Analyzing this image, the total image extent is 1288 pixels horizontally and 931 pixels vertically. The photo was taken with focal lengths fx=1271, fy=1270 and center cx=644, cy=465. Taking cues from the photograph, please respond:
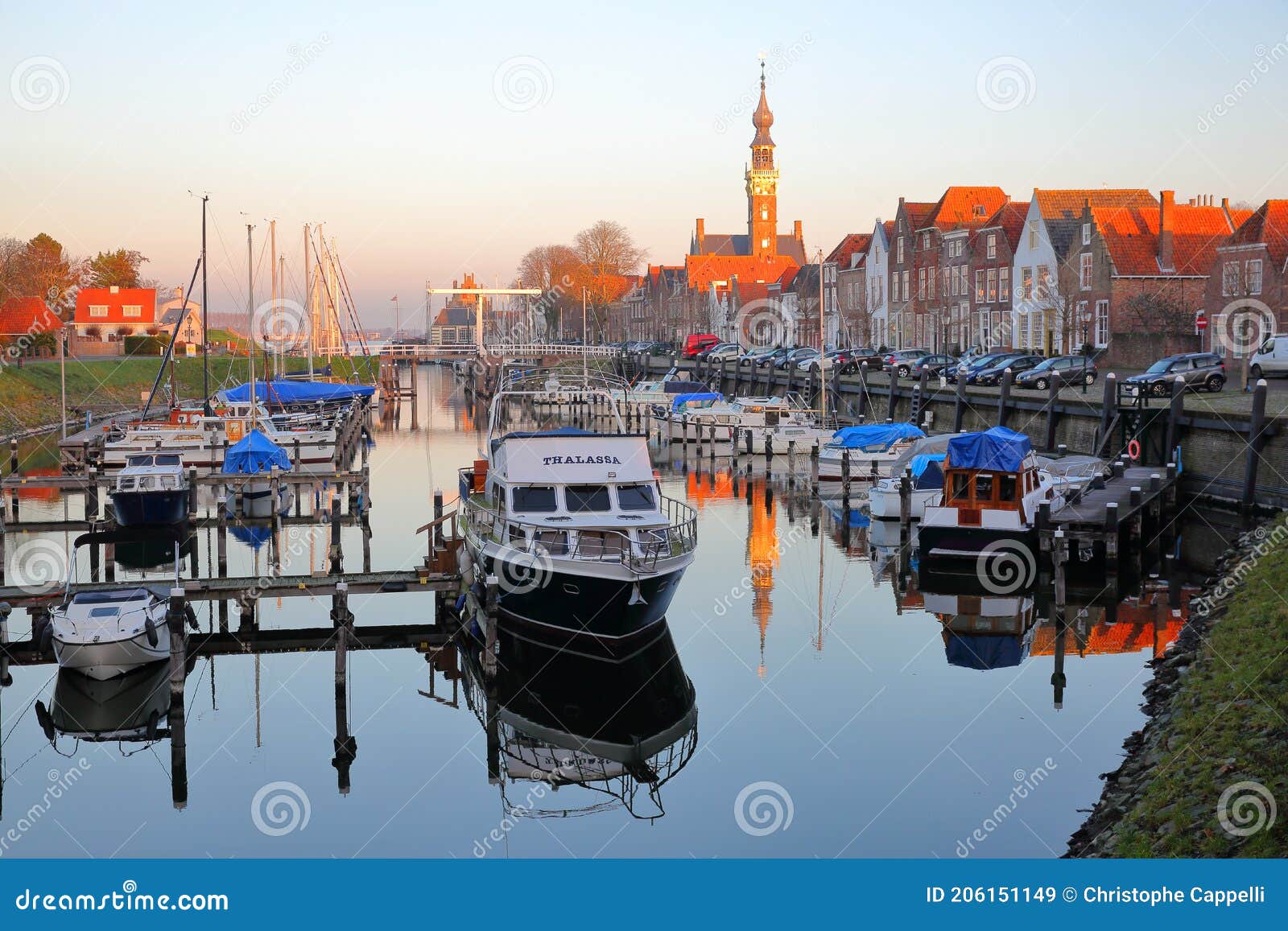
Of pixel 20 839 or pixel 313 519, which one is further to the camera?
pixel 313 519

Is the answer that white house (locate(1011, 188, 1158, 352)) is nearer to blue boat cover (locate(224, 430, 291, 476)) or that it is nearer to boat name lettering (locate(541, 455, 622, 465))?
blue boat cover (locate(224, 430, 291, 476))

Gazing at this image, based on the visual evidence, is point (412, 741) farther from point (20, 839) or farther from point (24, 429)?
point (24, 429)

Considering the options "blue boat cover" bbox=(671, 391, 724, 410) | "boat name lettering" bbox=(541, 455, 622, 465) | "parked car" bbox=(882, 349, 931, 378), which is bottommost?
"boat name lettering" bbox=(541, 455, 622, 465)

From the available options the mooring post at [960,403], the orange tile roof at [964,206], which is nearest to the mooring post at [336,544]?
the mooring post at [960,403]

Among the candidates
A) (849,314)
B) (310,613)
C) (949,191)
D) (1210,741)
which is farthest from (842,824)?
(849,314)

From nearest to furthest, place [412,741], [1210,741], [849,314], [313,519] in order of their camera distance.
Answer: [1210,741], [412,741], [313,519], [849,314]

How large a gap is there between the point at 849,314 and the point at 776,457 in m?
42.4

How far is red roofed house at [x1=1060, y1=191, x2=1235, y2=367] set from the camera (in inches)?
2496

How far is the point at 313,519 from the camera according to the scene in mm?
42031

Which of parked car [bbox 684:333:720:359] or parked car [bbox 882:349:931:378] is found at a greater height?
parked car [bbox 684:333:720:359]

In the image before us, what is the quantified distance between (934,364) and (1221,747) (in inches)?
2027

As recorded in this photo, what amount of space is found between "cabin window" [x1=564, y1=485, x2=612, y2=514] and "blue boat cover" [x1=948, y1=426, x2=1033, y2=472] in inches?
399

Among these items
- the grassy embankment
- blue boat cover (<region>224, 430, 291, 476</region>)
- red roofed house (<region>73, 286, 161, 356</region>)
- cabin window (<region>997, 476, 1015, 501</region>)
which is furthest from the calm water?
red roofed house (<region>73, 286, 161, 356</region>)

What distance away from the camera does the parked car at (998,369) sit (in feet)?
193
